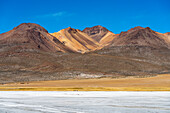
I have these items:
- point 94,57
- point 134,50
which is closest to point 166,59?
point 134,50

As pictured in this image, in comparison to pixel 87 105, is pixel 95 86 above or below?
above

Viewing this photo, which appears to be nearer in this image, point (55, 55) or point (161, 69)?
point (161, 69)

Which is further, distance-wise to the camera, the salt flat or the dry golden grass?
the dry golden grass

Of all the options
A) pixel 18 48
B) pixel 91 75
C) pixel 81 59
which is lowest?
pixel 91 75

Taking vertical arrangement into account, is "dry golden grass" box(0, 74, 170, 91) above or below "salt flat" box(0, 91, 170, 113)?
above

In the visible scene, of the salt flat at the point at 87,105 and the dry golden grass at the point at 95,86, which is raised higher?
the dry golden grass at the point at 95,86

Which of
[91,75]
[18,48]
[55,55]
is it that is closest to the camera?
[91,75]

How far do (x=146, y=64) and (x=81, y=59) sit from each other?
40261mm

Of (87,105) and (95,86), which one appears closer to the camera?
(87,105)

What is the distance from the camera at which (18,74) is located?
120 meters

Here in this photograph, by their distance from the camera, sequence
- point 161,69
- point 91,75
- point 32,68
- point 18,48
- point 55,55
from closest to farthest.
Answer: point 91,75, point 32,68, point 161,69, point 55,55, point 18,48

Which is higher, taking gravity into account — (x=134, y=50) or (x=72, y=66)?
(x=134, y=50)

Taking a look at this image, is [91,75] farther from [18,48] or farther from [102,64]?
[18,48]

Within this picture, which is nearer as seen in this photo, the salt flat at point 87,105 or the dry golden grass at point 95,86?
the salt flat at point 87,105
